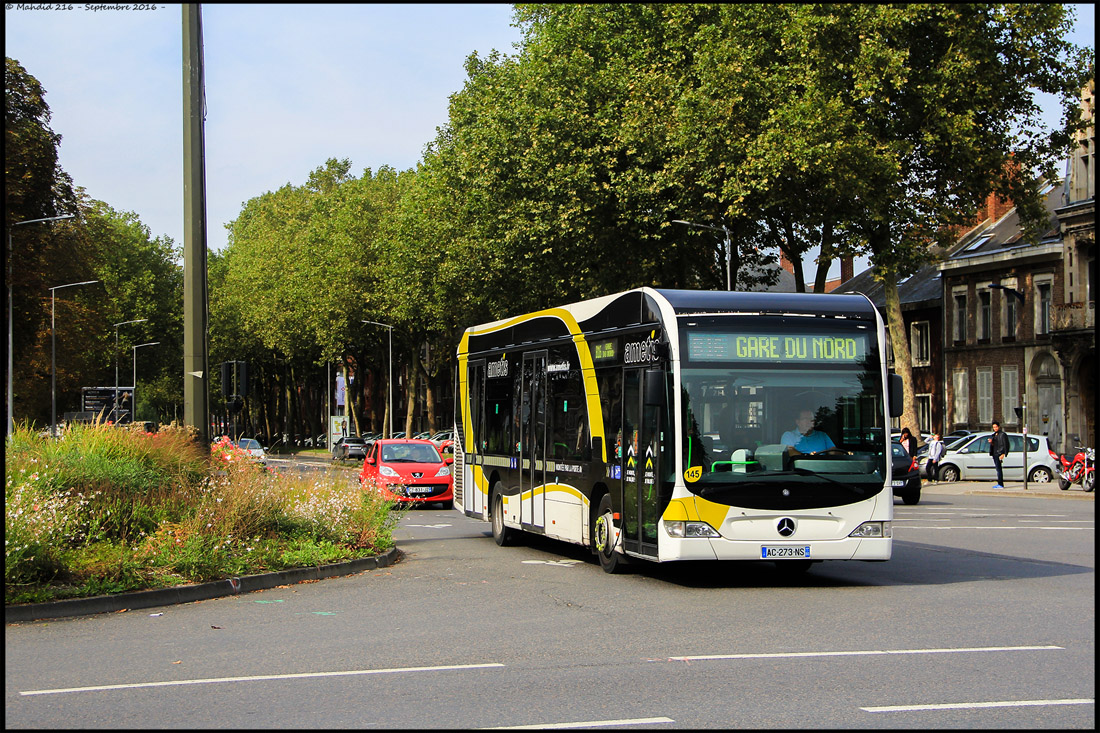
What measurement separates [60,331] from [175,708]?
2046 inches

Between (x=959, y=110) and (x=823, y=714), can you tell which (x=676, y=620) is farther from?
(x=959, y=110)

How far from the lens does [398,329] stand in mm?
66688

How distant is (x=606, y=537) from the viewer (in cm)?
1497

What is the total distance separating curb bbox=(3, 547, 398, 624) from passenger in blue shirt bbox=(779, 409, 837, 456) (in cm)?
560

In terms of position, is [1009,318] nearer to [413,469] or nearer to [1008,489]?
[1008,489]

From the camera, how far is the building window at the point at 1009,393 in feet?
177

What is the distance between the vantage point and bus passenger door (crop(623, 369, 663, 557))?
526 inches

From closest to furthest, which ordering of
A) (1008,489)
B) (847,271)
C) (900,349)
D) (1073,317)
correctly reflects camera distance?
(1008,489), (900,349), (1073,317), (847,271)

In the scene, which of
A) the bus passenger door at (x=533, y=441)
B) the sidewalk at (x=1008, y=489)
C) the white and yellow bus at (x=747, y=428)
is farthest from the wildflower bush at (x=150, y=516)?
the sidewalk at (x=1008, y=489)

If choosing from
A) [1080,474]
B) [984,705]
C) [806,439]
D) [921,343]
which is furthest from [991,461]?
[984,705]

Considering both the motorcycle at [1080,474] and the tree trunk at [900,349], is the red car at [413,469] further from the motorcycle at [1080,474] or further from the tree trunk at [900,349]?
the motorcycle at [1080,474]

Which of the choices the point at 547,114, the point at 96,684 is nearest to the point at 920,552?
the point at 96,684

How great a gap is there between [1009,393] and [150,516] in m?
47.2

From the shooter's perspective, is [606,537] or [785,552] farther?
[606,537]
